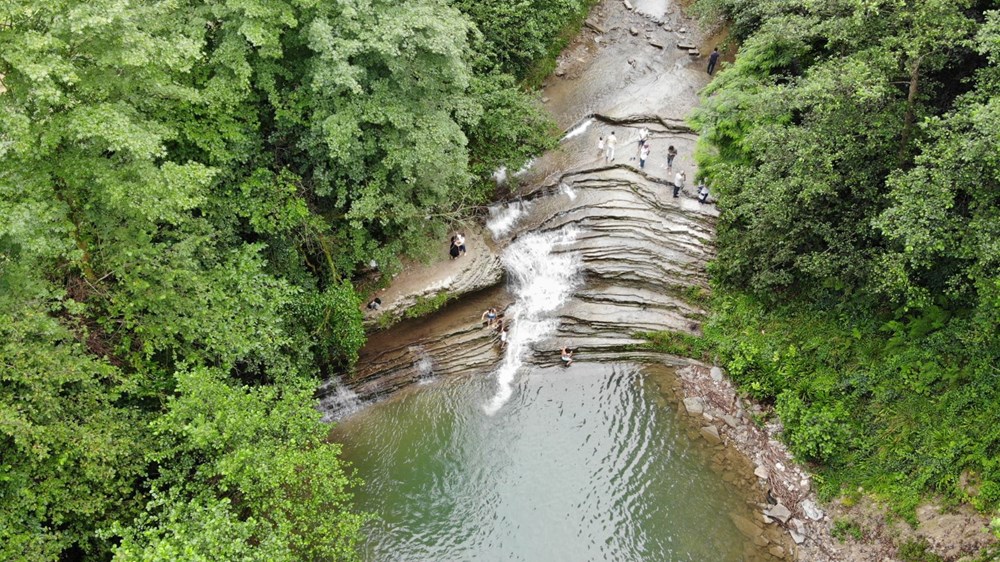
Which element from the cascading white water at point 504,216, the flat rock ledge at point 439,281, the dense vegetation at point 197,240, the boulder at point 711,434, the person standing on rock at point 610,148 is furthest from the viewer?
the person standing on rock at point 610,148

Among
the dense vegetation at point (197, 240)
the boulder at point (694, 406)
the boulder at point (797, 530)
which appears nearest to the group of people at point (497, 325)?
the dense vegetation at point (197, 240)

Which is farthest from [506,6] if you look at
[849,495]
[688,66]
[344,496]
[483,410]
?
[849,495]

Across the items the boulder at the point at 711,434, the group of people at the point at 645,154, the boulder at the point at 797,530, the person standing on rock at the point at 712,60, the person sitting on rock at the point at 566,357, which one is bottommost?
the boulder at the point at 797,530

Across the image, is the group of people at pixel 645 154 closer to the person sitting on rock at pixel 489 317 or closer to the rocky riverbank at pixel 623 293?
the rocky riverbank at pixel 623 293

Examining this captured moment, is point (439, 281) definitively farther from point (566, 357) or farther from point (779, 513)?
point (779, 513)

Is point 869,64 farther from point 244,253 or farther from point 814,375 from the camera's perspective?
point 244,253

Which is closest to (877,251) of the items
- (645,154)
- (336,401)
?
(645,154)
